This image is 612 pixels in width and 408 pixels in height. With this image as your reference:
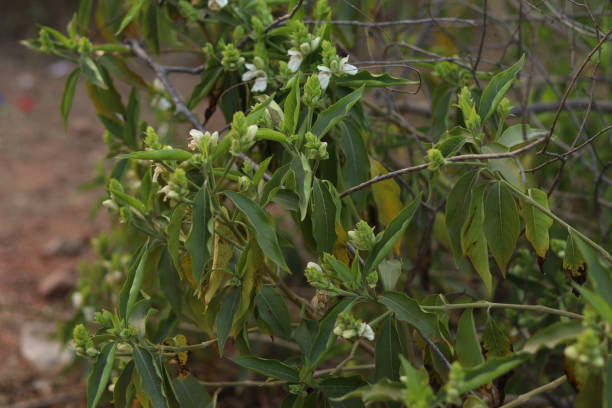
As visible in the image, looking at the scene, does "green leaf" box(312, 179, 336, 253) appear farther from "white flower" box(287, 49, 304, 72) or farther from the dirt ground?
the dirt ground

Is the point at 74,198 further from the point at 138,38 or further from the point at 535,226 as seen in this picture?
the point at 535,226

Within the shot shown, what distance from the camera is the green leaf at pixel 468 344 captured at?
1232 millimetres

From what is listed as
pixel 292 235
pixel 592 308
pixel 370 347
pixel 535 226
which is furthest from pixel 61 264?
pixel 592 308

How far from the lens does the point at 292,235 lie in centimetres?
323

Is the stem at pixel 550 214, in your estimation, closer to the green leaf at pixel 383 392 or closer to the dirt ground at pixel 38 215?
the green leaf at pixel 383 392

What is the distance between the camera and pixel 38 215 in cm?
399

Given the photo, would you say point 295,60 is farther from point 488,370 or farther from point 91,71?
point 488,370

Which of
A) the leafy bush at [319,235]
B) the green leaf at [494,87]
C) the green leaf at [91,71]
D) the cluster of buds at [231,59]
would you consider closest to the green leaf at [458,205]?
the leafy bush at [319,235]

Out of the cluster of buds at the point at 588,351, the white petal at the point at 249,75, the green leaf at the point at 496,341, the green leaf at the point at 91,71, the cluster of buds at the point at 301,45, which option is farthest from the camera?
the green leaf at the point at 91,71

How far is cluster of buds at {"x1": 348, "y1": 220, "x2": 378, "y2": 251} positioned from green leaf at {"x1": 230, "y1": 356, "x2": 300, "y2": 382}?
10.3 inches

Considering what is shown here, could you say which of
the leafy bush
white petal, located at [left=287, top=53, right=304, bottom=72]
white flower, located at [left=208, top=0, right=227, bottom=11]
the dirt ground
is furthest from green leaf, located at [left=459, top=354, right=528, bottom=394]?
the dirt ground

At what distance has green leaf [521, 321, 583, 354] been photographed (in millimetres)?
1055

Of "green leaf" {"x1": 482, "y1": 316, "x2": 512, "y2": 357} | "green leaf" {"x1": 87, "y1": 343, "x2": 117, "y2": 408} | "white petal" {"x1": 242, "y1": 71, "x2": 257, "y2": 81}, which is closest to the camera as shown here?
"green leaf" {"x1": 87, "y1": 343, "x2": 117, "y2": 408}

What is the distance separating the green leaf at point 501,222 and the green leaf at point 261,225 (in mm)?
390
